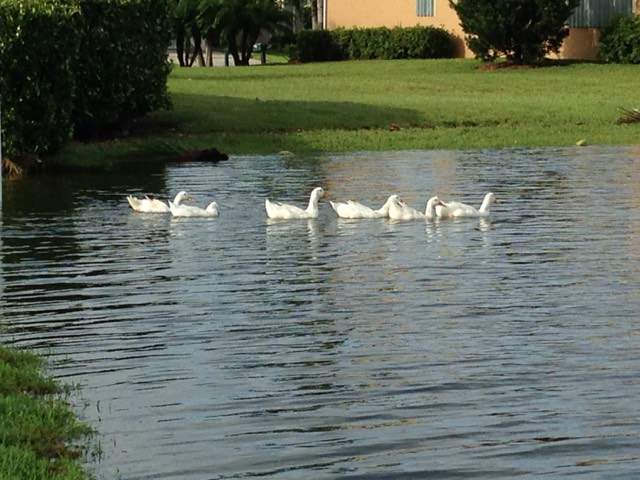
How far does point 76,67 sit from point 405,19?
114 ft

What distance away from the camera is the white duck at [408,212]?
2138cm

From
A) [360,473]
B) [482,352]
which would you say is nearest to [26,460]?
[360,473]

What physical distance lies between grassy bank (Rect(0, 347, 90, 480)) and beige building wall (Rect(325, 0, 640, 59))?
155 ft

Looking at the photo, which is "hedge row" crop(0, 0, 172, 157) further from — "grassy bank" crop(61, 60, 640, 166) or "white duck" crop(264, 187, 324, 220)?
"white duck" crop(264, 187, 324, 220)

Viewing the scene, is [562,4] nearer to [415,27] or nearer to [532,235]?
[415,27]

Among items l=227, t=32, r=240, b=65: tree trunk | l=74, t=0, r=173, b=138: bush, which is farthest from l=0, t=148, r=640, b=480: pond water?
l=227, t=32, r=240, b=65: tree trunk

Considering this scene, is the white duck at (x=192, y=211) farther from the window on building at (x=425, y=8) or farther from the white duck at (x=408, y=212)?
the window on building at (x=425, y=8)

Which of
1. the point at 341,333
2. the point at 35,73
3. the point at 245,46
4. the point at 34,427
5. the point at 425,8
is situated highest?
the point at 35,73

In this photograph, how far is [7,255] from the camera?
1870cm

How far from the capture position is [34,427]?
981cm

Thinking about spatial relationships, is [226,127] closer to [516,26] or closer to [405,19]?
[516,26]

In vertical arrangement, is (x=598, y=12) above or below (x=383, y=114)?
above

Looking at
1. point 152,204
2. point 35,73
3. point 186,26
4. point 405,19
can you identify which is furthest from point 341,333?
point 186,26

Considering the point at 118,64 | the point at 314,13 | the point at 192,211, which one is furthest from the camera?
the point at 314,13
